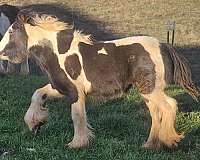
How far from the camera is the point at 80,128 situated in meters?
7.65

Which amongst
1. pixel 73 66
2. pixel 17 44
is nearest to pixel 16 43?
pixel 17 44

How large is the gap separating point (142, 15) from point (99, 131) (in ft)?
65.5

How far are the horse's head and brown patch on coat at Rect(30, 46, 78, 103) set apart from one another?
0.52 feet

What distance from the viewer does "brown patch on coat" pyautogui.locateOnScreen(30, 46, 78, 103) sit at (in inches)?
307

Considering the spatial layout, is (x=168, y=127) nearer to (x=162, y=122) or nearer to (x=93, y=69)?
(x=162, y=122)

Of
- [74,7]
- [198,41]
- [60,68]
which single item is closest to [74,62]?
[60,68]

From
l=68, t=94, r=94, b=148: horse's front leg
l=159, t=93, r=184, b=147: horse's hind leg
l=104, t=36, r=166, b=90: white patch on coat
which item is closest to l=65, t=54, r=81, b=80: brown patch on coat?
l=68, t=94, r=94, b=148: horse's front leg

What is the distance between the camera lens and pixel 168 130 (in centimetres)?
755

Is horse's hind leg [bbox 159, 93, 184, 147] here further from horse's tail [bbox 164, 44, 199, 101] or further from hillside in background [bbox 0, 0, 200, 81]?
hillside in background [bbox 0, 0, 200, 81]

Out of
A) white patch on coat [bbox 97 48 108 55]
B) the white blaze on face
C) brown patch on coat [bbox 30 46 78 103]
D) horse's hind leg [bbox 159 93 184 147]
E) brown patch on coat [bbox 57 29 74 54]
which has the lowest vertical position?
the white blaze on face

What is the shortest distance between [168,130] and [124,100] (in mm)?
3423

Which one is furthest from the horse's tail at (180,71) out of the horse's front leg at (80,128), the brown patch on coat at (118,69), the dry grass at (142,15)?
the dry grass at (142,15)

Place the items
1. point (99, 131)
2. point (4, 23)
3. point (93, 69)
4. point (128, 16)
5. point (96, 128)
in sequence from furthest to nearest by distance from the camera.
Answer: point (128, 16) → point (4, 23) → point (96, 128) → point (99, 131) → point (93, 69)

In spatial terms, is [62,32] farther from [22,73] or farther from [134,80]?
[22,73]
